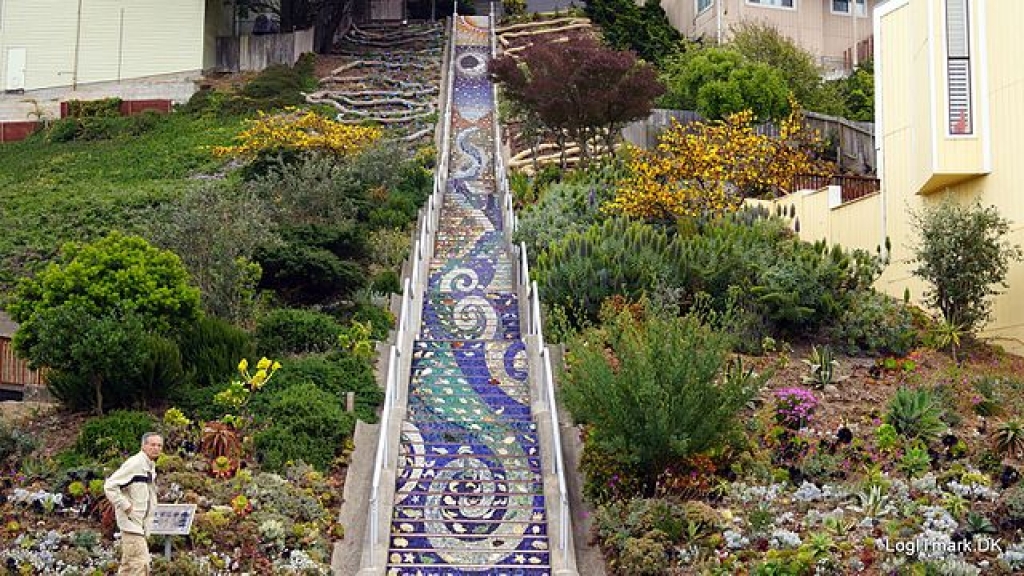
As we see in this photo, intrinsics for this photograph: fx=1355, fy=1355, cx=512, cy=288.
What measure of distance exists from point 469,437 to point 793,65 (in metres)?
24.1

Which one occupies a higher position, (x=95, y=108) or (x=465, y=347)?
(x=95, y=108)

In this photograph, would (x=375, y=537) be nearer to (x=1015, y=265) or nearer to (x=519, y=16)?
(x=1015, y=265)

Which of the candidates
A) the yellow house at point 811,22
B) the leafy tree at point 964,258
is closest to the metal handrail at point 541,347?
the leafy tree at point 964,258

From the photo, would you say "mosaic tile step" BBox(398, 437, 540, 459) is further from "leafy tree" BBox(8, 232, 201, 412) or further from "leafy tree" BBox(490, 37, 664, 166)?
"leafy tree" BBox(490, 37, 664, 166)

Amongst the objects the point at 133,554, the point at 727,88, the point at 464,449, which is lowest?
the point at 133,554

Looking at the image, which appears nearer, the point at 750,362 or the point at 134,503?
the point at 134,503

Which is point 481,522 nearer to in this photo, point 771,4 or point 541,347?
point 541,347

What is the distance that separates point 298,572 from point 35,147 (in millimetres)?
28030

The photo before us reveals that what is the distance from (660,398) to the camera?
1336 cm

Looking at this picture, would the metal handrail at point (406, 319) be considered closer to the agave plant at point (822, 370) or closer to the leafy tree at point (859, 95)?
the agave plant at point (822, 370)

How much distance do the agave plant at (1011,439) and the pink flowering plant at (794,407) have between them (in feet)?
6.91

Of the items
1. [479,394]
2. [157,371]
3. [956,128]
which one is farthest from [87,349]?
[956,128]

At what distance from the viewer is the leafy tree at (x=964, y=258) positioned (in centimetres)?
1853

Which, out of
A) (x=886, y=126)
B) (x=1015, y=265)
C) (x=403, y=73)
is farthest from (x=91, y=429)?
(x=403, y=73)
